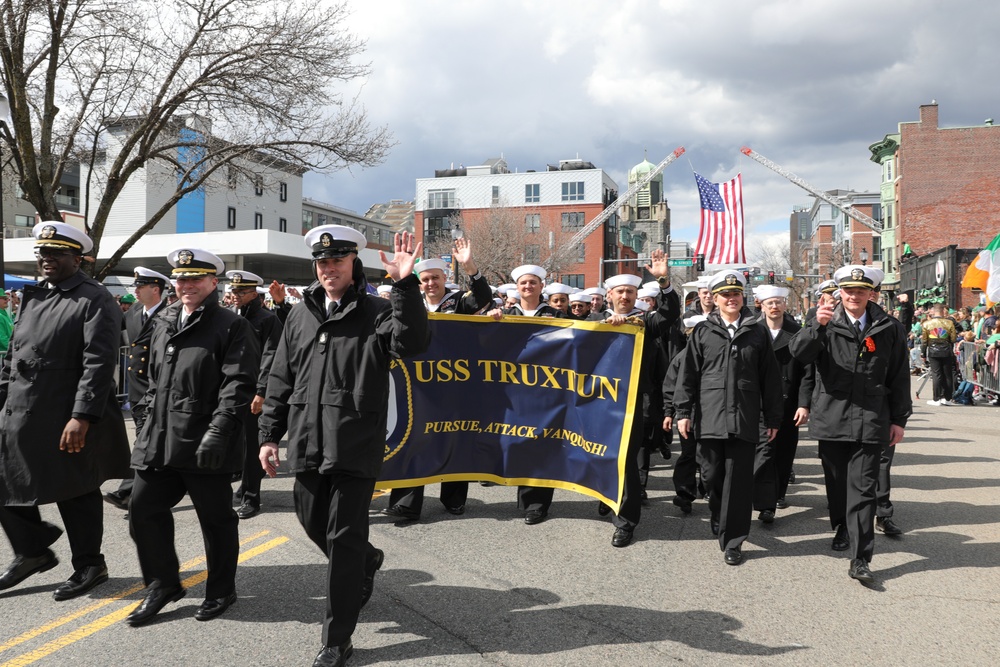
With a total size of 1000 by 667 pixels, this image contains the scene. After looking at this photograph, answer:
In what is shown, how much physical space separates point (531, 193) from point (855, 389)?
7996 centimetres

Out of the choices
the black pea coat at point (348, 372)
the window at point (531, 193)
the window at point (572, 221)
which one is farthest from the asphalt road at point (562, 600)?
the window at point (531, 193)

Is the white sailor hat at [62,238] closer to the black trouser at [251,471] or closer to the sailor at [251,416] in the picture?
the sailor at [251,416]

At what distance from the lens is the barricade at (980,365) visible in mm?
15016

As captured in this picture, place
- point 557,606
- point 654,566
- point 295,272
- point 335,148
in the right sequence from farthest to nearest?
point 295,272, point 335,148, point 654,566, point 557,606

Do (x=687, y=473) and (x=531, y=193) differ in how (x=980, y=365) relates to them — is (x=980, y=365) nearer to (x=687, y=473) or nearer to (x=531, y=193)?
(x=687, y=473)

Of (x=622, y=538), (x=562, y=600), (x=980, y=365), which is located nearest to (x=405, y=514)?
(x=622, y=538)

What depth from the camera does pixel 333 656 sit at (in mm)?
3621

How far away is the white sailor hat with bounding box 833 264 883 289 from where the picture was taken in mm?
5465

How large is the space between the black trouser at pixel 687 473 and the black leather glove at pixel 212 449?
4.07 metres

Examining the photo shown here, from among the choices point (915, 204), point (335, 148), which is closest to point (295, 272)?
point (335, 148)

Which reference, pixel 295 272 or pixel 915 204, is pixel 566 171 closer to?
pixel 915 204

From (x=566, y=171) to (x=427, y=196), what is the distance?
15.4 meters

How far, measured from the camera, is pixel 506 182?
276 feet

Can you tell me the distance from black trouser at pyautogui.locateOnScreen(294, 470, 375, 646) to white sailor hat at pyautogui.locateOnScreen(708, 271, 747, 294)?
319 centimetres
